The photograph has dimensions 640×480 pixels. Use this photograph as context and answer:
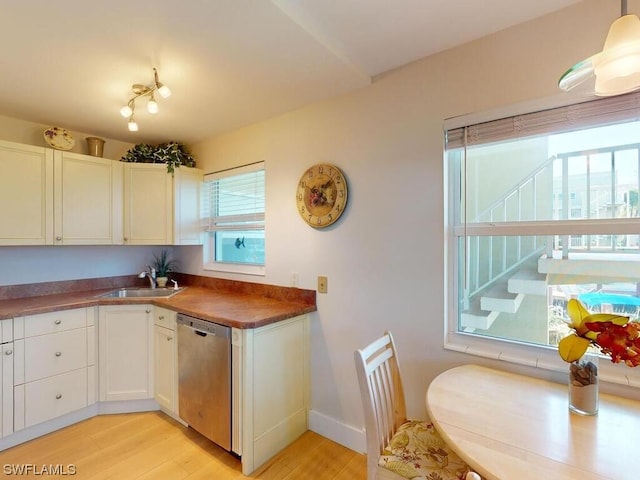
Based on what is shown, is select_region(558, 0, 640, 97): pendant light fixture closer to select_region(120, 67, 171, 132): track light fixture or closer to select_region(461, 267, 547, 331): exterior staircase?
select_region(461, 267, 547, 331): exterior staircase

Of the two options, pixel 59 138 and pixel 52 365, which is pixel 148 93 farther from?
pixel 52 365

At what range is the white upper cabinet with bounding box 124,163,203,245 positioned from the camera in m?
→ 2.77

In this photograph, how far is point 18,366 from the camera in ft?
6.50

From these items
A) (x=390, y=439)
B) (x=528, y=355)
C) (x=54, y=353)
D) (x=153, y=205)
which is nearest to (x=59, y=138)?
(x=153, y=205)

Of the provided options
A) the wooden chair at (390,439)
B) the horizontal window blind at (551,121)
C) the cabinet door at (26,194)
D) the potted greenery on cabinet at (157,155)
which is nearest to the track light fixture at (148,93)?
the potted greenery on cabinet at (157,155)

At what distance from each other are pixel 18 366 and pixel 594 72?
10.7 ft

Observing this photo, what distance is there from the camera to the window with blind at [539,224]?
129 centimetres

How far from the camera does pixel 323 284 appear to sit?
211 centimetres

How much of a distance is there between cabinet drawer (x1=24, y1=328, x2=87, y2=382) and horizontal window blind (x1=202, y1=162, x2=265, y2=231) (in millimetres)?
1343

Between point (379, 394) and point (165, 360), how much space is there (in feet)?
5.70

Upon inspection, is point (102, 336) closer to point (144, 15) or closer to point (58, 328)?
point (58, 328)

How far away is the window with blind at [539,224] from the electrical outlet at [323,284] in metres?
0.80

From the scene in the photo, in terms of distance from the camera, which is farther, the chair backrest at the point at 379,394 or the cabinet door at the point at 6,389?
the cabinet door at the point at 6,389

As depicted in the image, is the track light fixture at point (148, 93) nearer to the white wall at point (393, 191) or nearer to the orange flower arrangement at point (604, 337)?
the white wall at point (393, 191)
